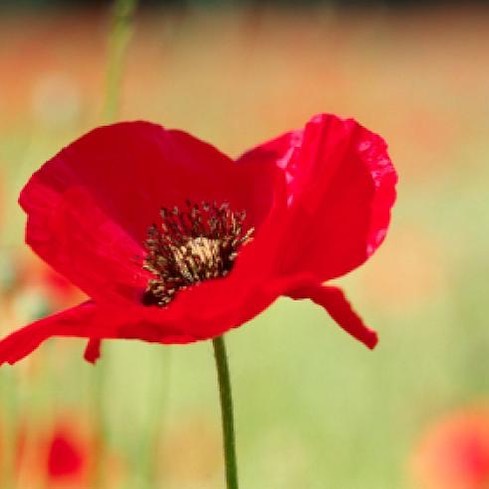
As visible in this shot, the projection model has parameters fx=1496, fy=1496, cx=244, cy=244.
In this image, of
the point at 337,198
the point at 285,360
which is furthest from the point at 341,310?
the point at 285,360

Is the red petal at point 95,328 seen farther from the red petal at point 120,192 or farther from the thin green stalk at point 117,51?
the thin green stalk at point 117,51

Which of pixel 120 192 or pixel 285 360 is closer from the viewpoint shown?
pixel 120 192

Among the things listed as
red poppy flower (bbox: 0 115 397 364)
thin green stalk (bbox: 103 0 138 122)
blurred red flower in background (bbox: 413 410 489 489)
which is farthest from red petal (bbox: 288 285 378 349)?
blurred red flower in background (bbox: 413 410 489 489)

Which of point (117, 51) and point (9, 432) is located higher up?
point (117, 51)

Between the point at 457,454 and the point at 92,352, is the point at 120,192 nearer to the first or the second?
the point at 92,352

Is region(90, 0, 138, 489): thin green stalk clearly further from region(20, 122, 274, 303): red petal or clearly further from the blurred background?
region(20, 122, 274, 303): red petal

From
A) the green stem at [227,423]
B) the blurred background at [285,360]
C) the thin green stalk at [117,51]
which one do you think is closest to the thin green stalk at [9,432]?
the blurred background at [285,360]

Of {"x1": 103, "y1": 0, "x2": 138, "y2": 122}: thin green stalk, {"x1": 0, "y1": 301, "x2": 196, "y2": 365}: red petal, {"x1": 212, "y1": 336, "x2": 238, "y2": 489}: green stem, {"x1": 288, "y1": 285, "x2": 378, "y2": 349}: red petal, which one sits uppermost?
{"x1": 103, "y1": 0, "x2": 138, "y2": 122}: thin green stalk
